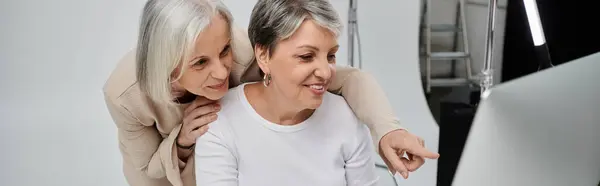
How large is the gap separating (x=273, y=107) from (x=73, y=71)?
168cm

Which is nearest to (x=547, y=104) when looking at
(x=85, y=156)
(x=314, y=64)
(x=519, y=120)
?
(x=519, y=120)

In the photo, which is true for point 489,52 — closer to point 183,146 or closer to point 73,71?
point 183,146

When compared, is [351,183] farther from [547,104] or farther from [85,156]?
[85,156]

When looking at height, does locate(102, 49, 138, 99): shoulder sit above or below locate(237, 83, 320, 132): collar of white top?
above

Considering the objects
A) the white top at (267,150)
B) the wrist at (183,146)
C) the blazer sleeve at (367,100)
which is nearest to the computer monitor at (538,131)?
the blazer sleeve at (367,100)

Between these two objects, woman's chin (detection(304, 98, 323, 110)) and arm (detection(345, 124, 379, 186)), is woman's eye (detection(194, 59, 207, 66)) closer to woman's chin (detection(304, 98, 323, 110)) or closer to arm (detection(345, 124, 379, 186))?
woman's chin (detection(304, 98, 323, 110))

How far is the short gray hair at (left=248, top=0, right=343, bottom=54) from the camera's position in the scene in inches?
38.5

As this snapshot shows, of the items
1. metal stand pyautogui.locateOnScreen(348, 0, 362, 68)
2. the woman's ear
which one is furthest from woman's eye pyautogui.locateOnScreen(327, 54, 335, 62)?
metal stand pyautogui.locateOnScreen(348, 0, 362, 68)

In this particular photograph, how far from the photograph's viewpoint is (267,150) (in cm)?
108

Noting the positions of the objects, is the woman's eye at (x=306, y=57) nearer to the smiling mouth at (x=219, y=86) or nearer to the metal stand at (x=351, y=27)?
the smiling mouth at (x=219, y=86)

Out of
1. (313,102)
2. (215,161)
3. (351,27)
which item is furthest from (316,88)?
(351,27)

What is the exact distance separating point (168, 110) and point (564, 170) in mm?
716

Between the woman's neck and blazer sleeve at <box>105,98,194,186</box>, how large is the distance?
0.58 ft

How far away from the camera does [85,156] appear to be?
2.35 metres
